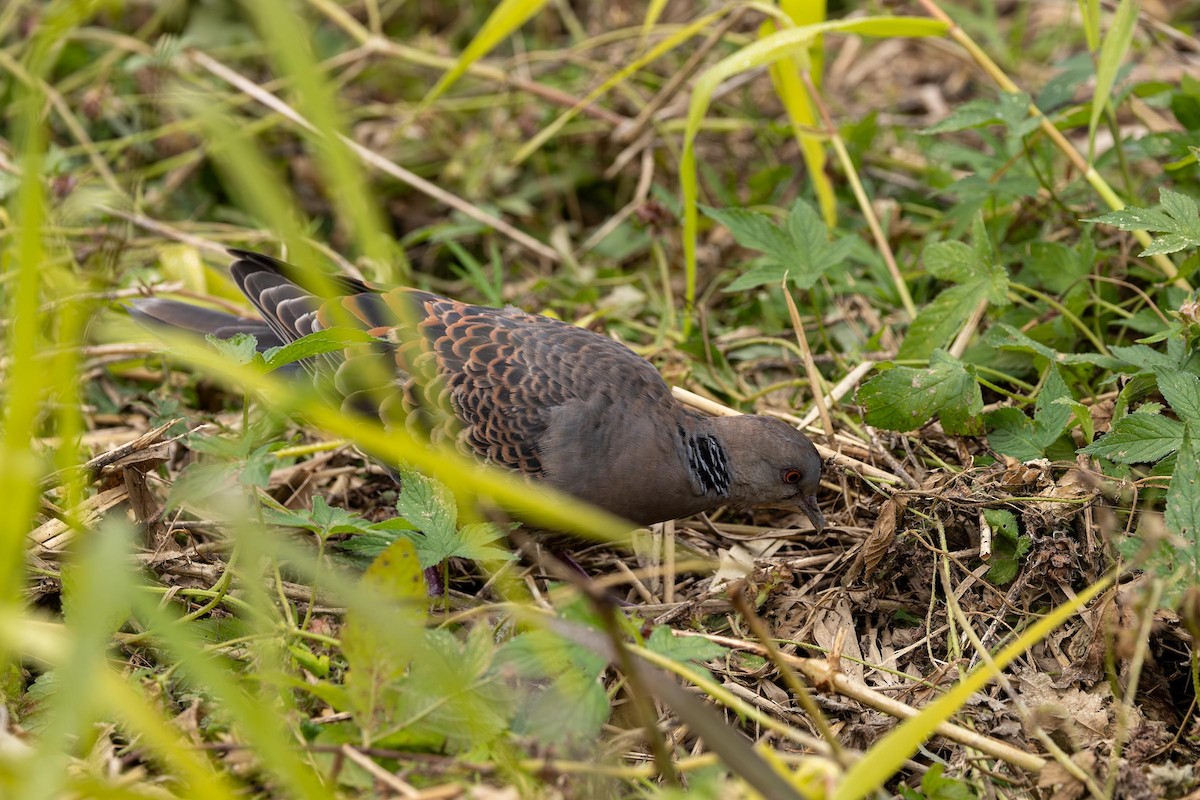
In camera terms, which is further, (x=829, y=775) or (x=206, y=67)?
(x=206, y=67)

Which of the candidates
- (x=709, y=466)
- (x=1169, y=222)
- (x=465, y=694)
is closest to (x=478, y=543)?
(x=465, y=694)

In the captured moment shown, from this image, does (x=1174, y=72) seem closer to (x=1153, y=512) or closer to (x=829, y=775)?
(x=1153, y=512)

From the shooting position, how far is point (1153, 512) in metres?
3.22

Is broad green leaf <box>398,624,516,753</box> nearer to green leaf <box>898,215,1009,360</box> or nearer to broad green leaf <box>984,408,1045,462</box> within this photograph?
broad green leaf <box>984,408,1045,462</box>

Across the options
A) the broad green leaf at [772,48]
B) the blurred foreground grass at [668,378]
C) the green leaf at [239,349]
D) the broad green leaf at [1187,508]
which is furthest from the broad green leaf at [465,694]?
the broad green leaf at [772,48]

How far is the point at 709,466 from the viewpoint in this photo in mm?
3816

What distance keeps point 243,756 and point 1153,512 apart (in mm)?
2537

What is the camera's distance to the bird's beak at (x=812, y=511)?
3.76 meters

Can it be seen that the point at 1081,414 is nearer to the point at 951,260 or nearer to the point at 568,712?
the point at 951,260

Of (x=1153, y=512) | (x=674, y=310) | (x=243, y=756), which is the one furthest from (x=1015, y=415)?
(x=243, y=756)

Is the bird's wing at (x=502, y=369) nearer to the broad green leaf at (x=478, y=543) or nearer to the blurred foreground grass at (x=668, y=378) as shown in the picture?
the blurred foreground grass at (x=668, y=378)

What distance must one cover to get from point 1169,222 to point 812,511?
139 cm

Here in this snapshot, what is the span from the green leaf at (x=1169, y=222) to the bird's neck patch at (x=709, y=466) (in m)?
1.36

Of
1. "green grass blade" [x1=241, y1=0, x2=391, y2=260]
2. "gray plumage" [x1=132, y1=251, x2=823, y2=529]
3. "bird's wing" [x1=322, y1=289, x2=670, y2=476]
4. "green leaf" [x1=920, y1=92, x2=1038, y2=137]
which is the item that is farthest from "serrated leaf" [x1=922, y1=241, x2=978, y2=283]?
"green grass blade" [x1=241, y1=0, x2=391, y2=260]
